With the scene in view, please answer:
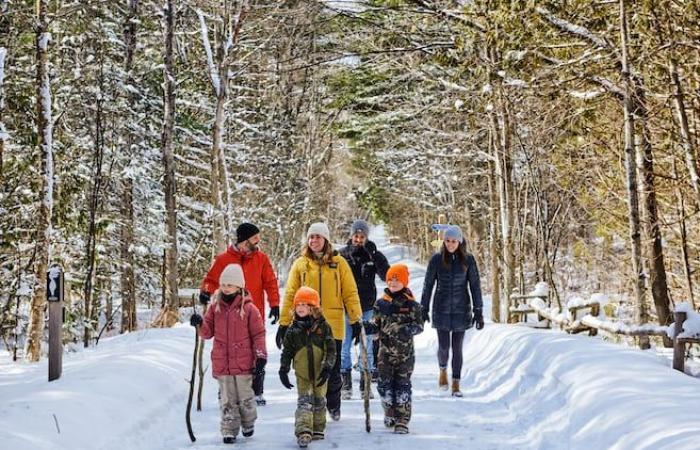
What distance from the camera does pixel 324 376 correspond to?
6.63 m

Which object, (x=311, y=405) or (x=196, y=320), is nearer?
(x=311, y=405)

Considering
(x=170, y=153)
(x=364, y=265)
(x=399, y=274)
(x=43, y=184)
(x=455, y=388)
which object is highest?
(x=170, y=153)

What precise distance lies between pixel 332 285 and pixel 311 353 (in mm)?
1139

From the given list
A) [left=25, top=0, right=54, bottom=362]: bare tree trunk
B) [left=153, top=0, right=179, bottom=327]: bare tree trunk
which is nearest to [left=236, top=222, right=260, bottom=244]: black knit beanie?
[left=25, top=0, right=54, bottom=362]: bare tree trunk

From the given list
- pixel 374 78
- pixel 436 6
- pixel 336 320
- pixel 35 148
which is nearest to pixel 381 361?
pixel 336 320

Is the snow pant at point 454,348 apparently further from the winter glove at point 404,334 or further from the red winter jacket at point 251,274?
the red winter jacket at point 251,274

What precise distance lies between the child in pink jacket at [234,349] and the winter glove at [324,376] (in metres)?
0.55

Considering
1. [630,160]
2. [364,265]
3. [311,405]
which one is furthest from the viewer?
[630,160]

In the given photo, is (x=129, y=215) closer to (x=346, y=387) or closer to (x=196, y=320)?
(x=346, y=387)

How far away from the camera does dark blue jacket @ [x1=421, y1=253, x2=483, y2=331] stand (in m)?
8.84

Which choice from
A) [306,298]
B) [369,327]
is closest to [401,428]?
[369,327]

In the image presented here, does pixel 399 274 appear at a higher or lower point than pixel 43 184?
lower

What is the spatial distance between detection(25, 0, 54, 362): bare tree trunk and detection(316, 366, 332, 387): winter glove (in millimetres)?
7965

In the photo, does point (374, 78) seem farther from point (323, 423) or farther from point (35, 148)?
point (323, 423)
